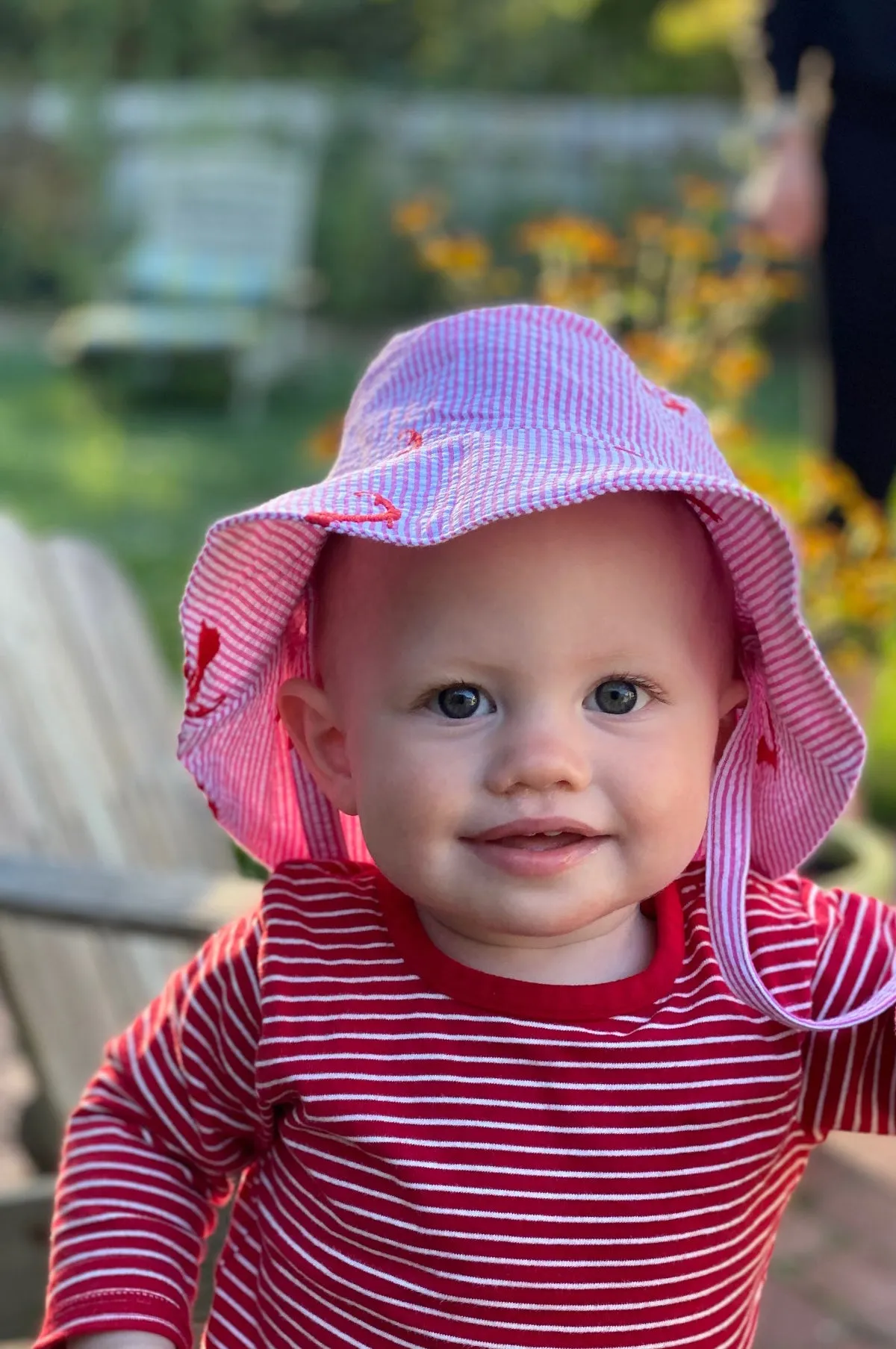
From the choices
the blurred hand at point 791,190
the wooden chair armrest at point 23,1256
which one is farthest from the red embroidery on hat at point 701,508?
the blurred hand at point 791,190

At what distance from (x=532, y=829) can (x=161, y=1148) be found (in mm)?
454

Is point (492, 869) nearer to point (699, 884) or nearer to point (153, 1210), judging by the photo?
point (699, 884)

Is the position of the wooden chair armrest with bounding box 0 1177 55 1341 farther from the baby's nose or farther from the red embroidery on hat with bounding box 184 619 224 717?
the baby's nose

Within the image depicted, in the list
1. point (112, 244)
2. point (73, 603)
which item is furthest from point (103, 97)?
point (73, 603)

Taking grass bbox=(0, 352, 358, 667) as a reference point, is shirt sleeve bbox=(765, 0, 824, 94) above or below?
above

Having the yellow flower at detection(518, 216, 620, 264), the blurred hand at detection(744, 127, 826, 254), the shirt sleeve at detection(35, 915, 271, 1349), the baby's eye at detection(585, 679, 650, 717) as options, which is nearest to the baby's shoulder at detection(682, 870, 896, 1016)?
the baby's eye at detection(585, 679, 650, 717)

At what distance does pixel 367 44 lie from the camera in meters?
16.1

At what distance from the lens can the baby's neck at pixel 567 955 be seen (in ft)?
4.20

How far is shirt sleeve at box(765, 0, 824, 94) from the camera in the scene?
3.49m

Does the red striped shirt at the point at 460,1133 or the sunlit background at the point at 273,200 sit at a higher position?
the red striped shirt at the point at 460,1133

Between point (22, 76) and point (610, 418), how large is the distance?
617 inches

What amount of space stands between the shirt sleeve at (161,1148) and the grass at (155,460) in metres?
3.66

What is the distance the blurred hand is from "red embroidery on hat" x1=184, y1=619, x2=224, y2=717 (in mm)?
2454

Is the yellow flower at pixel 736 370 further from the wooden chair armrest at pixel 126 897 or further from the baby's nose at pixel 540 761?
the baby's nose at pixel 540 761
